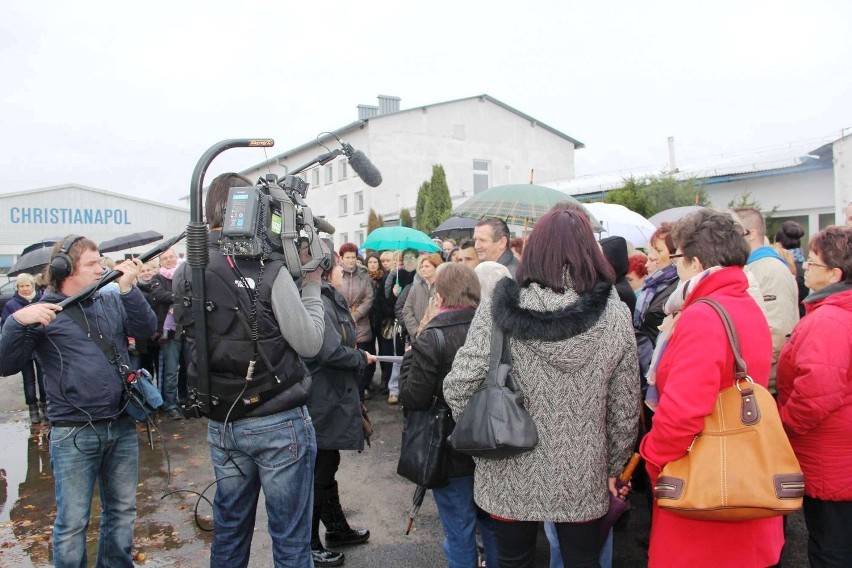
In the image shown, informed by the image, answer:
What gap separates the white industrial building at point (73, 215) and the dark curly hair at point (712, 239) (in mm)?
32841

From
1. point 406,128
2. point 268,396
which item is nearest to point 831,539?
point 268,396

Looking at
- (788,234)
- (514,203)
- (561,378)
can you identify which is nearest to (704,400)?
(561,378)

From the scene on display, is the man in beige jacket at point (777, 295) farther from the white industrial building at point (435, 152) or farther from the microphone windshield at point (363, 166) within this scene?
the white industrial building at point (435, 152)

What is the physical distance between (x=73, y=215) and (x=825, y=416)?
38125 mm

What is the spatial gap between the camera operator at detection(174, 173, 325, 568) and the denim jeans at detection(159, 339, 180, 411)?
18.9ft

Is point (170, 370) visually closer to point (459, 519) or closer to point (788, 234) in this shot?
point (459, 519)

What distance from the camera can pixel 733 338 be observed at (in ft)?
7.20

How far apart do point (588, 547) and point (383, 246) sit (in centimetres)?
629

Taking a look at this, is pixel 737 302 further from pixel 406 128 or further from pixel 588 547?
pixel 406 128

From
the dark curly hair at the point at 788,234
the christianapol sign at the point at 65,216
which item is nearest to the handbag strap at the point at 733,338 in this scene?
the dark curly hair at the point at 788,234

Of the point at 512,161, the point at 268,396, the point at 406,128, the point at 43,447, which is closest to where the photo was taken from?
the point at 268,396

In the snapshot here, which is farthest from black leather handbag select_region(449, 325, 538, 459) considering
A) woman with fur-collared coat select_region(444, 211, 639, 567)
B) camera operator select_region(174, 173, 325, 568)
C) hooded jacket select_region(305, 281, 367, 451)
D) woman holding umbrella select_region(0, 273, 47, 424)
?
woman holding umbrella select_region(0, 273, 47, 424)

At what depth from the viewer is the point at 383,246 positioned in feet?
27.5

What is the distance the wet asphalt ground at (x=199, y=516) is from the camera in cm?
394
